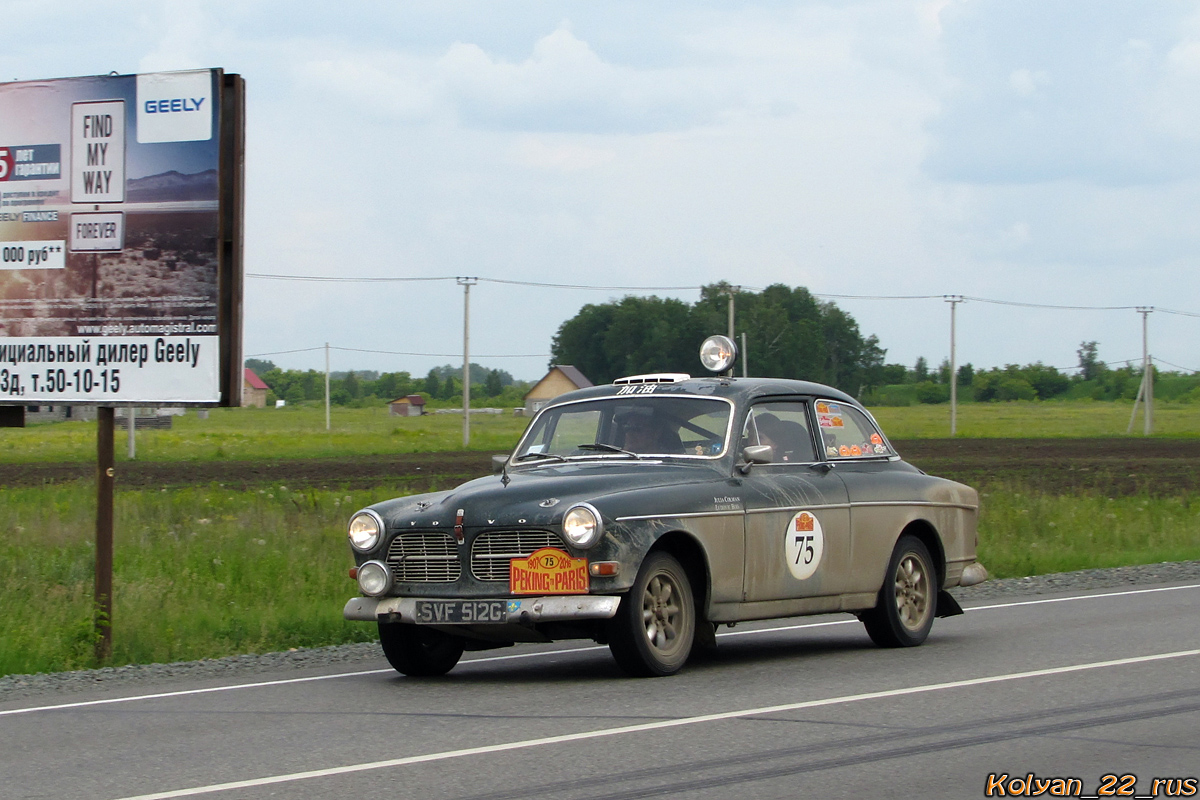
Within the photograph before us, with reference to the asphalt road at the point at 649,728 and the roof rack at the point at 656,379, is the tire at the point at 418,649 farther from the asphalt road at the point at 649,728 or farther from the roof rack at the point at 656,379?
the roof rack at the point at 656,379

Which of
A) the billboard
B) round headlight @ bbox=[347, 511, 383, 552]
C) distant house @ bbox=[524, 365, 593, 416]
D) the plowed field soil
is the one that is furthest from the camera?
distant house @ bbox=[524, 365, 593, 416]

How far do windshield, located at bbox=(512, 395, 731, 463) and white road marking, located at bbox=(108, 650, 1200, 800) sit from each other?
7.33 ft

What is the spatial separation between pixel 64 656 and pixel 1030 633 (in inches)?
286

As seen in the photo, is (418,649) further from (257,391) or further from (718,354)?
(257,391)

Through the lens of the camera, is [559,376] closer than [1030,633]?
No

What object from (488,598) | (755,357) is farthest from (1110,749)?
(755,357)

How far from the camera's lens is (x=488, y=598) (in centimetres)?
891

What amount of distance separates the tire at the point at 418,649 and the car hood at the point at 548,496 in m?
0.74

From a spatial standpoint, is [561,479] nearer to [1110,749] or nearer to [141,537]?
[1110,749]

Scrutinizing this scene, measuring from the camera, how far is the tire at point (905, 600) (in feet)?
35.5

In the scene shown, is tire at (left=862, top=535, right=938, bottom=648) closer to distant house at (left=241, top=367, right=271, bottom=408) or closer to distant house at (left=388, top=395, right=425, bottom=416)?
distant house at (left=388, top=395, right=425, bottom=416)

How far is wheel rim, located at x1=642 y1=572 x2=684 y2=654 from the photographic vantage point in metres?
9.09

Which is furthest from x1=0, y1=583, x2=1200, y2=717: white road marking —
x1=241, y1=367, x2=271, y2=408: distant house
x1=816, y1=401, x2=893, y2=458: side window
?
x1=241, y1=367, x2=271, y2=408: distant house

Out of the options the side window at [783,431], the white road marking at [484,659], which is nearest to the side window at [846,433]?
the side window at [783,431]
